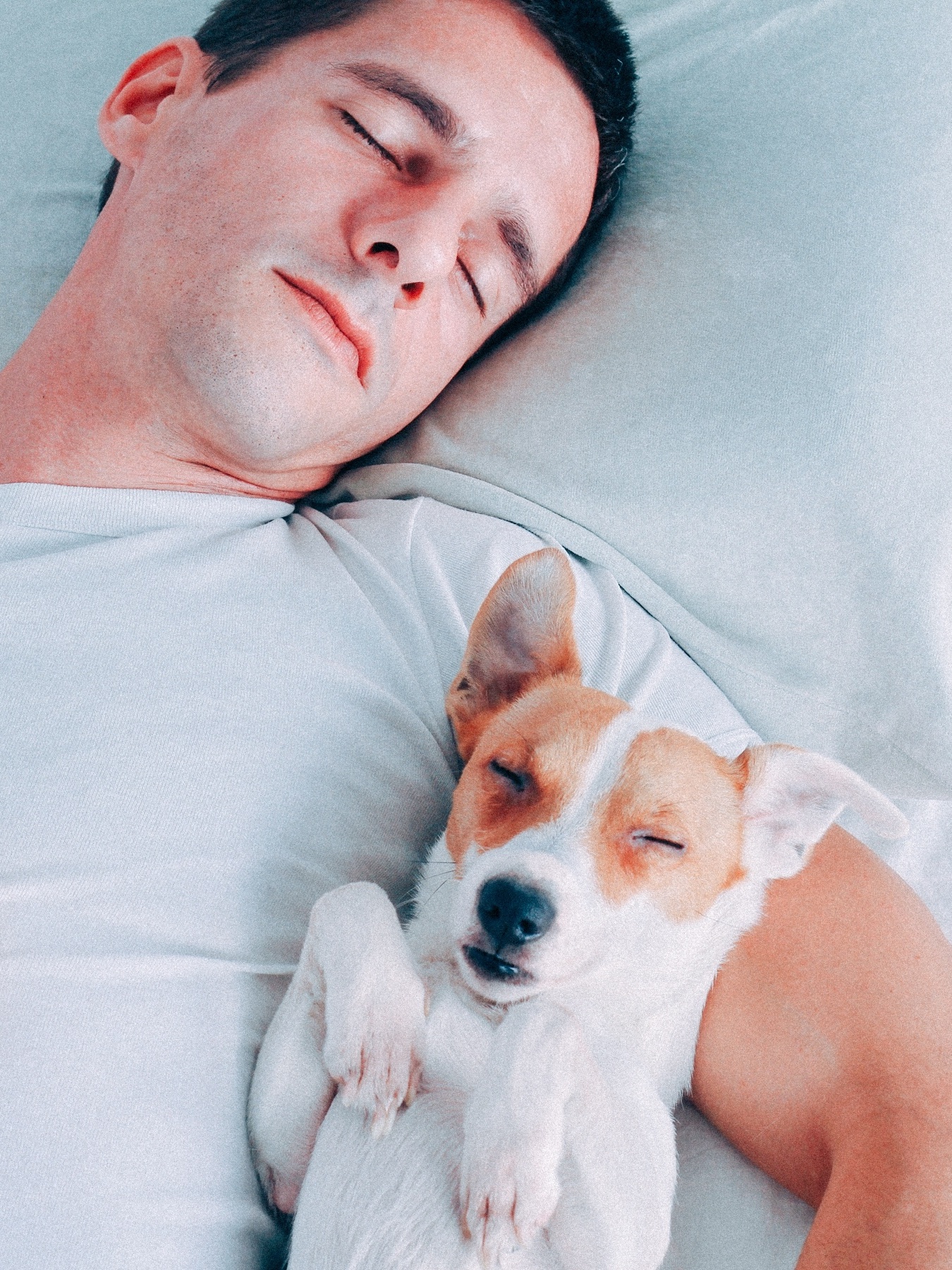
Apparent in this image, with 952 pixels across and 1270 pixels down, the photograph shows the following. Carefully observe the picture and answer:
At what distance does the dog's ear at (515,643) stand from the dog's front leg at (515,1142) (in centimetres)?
50

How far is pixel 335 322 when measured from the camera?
1.50m

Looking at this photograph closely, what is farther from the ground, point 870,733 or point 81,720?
point 81,720

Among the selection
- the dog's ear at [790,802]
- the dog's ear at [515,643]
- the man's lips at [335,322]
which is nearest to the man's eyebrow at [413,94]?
the man's lips at [335,322]

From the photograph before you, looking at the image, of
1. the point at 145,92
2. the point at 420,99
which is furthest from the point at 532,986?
the point at 145,92

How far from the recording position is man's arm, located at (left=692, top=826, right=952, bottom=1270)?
3.55 feet

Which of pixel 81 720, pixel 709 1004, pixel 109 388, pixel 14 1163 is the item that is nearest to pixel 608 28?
pixel 109 388

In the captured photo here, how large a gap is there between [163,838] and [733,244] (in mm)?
1427

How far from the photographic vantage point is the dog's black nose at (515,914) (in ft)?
3.53

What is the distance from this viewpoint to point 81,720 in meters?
1.22

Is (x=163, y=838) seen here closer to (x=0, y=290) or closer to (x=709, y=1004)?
(x=709, y=1004)

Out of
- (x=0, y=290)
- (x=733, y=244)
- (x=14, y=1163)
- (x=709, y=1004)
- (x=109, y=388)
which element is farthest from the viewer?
(x=0, y=290)

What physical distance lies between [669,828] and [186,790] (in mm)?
619

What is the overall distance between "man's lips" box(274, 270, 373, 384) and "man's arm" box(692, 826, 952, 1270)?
1.04 meters

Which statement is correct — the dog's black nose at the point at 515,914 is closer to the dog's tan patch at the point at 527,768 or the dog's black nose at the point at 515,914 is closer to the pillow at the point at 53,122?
the dog's tan patch at the point at 527,768
